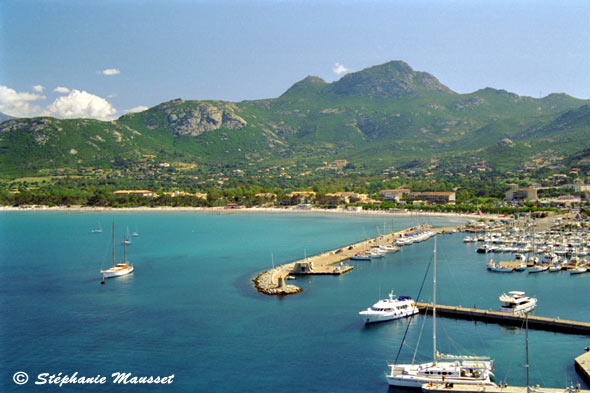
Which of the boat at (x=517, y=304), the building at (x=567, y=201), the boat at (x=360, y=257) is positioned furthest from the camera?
the building at (x=567, y=201)

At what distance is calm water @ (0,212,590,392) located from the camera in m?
29.0

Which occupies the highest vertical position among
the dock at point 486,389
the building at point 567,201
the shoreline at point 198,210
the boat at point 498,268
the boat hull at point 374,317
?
the building at point 567,201

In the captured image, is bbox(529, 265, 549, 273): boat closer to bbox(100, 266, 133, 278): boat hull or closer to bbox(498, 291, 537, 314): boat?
bbox(498, 291, 537, 314): boat

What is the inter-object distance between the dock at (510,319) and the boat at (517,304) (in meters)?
1.46

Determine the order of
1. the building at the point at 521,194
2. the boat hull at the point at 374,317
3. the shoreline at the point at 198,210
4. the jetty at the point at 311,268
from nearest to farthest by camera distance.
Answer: the boat hull at the point at 374,317 < the jetty at the point at 311,268 < the shoreline at the point at 198,210 < the building at the point at 521,194

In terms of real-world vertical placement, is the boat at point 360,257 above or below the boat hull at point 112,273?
above

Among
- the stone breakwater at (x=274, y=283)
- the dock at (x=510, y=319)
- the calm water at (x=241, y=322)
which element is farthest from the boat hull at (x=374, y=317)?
the stone breakwater at (x=274, y=283)

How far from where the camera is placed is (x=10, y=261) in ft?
213

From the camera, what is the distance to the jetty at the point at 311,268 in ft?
154

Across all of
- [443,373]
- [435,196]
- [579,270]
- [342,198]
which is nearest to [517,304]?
[443,373]

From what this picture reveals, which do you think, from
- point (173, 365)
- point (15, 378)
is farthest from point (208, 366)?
point (15, 378)

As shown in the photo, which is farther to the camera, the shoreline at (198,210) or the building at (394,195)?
the building at (394,195)

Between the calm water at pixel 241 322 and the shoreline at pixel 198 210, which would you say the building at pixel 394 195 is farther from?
the calm water at pixel 241 322

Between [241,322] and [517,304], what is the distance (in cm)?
2062
